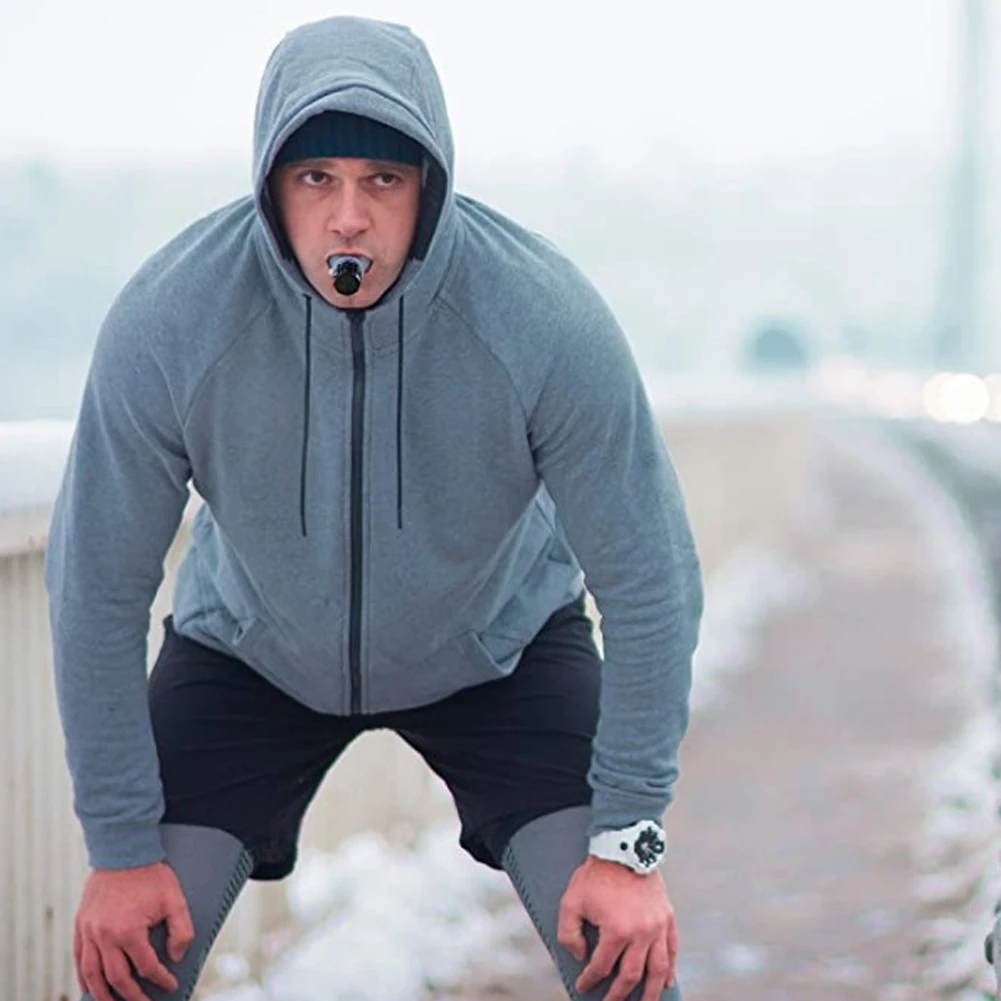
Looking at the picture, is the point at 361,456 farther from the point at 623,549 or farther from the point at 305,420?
the point at 623,549

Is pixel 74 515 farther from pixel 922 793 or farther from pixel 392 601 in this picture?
pixel 922 793

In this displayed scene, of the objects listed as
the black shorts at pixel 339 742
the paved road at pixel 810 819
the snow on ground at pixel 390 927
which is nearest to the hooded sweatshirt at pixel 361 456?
the black shorts at pixel 339 742

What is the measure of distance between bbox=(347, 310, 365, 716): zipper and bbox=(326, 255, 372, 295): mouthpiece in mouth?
8cm

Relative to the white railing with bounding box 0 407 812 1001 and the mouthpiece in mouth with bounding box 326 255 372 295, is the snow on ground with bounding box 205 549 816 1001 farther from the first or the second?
the mouthpiece in mouth with bounding box 326 255 372 295

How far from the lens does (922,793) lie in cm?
671

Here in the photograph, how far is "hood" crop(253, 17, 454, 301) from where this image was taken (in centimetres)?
260

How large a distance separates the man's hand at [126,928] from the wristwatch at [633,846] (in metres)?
0.56

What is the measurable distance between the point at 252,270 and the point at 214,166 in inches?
2495

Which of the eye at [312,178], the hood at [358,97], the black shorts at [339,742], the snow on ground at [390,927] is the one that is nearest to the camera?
the hood at [358,97]

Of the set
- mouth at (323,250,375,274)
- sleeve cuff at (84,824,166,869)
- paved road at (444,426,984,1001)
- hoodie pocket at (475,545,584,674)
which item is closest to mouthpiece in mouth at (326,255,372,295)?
mouth at (323,250,375,274)

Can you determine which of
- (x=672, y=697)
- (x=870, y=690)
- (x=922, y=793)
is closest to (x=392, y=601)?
(x=672, y=697)

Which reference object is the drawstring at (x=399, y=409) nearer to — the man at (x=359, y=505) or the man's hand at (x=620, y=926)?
the man at (x=359, y=505)

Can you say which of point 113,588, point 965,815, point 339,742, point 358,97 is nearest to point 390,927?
point 339,742

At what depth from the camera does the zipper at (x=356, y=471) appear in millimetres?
2768
